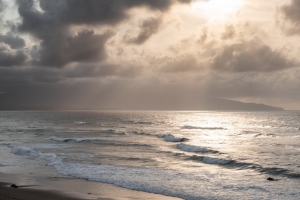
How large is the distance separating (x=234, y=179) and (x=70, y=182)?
40.5ft

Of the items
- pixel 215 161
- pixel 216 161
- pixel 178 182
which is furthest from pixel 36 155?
pixel 178 182

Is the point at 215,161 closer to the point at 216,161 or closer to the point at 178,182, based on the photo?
the point at 216,161

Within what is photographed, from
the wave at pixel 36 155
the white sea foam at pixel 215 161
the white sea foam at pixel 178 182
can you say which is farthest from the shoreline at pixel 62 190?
the white sea foam at pixel 215 161

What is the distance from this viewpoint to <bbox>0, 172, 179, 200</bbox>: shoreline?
66.2 ft

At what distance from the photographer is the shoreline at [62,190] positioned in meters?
20.2

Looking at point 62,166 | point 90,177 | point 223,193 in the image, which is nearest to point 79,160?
point 62,166

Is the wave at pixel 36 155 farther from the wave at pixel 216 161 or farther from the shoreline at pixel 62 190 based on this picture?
the wave at pixel 216 161

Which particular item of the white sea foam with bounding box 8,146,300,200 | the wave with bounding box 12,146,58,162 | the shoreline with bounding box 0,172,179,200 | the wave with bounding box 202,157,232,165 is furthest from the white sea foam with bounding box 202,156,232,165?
the wave with bounding box 12,146,58,162

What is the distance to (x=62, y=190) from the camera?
72.7 feet

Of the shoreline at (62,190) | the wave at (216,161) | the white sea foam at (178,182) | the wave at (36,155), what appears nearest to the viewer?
the shoreline at (62,190)

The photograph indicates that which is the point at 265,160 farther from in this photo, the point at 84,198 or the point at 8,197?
the point at 8,197

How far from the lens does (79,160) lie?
117 feet

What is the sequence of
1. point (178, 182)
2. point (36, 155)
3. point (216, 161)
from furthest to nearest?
1. point (36, 155)
2. point (216, 161)
3. point (178, 182)

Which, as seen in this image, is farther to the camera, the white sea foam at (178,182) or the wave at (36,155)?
the wave at (36,155)
